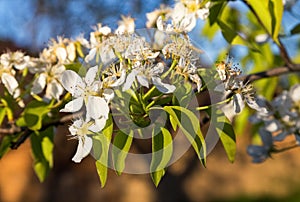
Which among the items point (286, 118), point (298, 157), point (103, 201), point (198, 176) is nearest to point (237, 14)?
point (286, 118)

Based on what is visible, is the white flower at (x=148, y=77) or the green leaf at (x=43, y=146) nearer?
the white flower at (x=148, y=77)

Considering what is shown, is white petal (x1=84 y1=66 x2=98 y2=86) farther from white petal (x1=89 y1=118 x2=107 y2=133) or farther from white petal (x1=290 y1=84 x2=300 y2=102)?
white petal (x1=290 y1=84 x2=300 y2=102)

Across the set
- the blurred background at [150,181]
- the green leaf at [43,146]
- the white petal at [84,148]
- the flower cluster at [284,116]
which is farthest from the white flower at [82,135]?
the blurred background at [150,181]

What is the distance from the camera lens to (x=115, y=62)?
791 mm

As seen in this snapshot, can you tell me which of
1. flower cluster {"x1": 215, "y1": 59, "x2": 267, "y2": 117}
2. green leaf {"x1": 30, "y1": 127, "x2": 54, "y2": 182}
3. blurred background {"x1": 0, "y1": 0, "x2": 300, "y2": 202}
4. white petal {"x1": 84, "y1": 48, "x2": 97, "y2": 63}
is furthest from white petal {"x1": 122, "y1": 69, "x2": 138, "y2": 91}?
blurred background {"x1": 0, "y1": 0, "x2": 300, "y2": 202}

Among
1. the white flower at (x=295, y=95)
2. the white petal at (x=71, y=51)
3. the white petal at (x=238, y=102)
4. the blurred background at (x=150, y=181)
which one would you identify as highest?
the white petal at (x=71, y=51)

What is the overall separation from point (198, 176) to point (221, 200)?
1.65 ft

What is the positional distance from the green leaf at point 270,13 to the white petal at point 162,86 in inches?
15.0

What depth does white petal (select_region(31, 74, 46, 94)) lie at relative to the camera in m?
1.02

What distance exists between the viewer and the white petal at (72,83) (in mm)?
704

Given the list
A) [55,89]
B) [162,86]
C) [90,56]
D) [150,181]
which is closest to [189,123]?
[162,86]

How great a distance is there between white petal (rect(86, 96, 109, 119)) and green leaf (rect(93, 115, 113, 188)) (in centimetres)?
2

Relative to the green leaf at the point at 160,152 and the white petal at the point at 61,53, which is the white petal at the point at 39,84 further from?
the green leaf at the point at 160,152

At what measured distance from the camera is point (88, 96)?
2.28 feet
